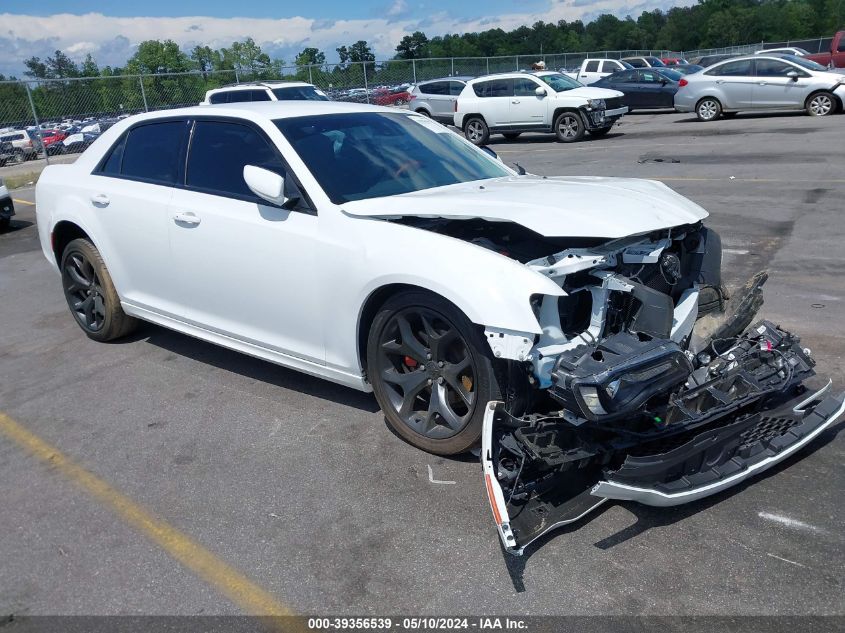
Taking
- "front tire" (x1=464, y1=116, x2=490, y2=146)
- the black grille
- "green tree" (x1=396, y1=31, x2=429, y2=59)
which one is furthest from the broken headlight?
"green tree" (x1=396, y1=31, x2=429, y2=59)

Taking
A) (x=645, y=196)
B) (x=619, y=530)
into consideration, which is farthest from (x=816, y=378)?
(x=619, y=530)

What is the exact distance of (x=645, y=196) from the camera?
13.1 feet

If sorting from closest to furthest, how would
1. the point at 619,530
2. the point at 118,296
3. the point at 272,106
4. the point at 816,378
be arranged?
Result: the point at 619,530, the point at 816,378, the point at 272,106, the point at 118,296

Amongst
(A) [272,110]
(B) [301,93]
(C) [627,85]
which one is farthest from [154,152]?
(C) [627,85]

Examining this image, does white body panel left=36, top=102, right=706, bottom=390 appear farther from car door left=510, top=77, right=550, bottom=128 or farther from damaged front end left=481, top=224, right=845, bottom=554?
car door left=510, top=77, right=550, bottom=128

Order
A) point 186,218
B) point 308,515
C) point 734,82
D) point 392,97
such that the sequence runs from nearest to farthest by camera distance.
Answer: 1. point 308,515
2. point 186,218
3. point 734,82
4. point 392,97

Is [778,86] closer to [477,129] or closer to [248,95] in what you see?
[477,129]

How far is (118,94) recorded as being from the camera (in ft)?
79.4

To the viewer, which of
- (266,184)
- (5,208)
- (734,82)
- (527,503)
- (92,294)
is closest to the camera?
(527,503)

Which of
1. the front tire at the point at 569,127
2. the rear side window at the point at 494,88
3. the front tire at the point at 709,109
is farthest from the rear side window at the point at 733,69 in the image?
the rear side window at the point at 494,88

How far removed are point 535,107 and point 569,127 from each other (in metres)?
1.10

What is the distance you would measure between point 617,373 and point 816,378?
6.67 ft

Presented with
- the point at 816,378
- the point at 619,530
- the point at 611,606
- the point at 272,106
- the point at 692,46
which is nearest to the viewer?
the point at 611,606

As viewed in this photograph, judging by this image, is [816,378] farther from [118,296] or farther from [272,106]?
[118,296]
